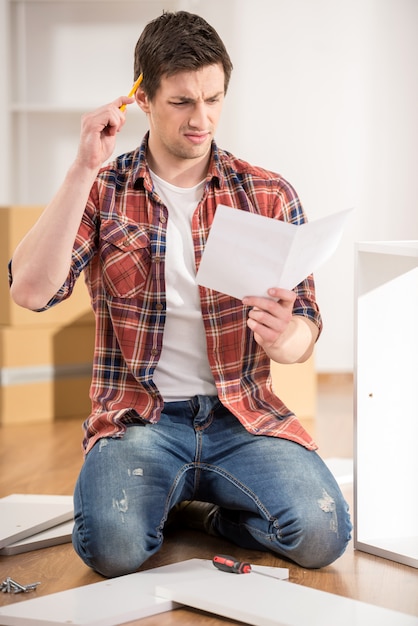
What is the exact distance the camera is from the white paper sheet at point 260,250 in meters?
1.38

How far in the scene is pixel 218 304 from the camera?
171 cm

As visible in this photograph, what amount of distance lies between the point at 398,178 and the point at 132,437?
2333 millimetres

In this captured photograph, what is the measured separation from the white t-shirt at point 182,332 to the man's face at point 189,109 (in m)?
0.15

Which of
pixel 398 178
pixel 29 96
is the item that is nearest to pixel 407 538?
pixel 398 178

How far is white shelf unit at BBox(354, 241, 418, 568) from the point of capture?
5.57 feet

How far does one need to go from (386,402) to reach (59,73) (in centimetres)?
267

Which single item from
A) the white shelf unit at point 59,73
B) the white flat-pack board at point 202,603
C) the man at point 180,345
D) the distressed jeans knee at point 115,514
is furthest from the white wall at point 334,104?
the white flat-pack board at point 202,603

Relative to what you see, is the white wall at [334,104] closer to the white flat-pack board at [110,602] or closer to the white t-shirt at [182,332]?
the white t-shirt at [182,332]

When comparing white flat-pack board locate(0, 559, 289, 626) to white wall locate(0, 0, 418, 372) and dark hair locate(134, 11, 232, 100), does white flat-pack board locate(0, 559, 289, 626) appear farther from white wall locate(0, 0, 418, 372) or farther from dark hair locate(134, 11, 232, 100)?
white wall locate(0, 0, 418, 372)

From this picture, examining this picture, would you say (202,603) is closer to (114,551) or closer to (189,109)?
(114,551)

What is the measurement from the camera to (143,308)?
1700mm

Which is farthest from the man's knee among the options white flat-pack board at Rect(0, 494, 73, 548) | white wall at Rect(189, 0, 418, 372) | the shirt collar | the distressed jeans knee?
white wall at Rect(189, 0, 418, 372)

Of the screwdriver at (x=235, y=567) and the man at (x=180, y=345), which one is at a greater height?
the man at (x=180, y=345)

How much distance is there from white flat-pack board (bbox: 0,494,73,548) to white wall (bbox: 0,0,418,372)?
197cm
